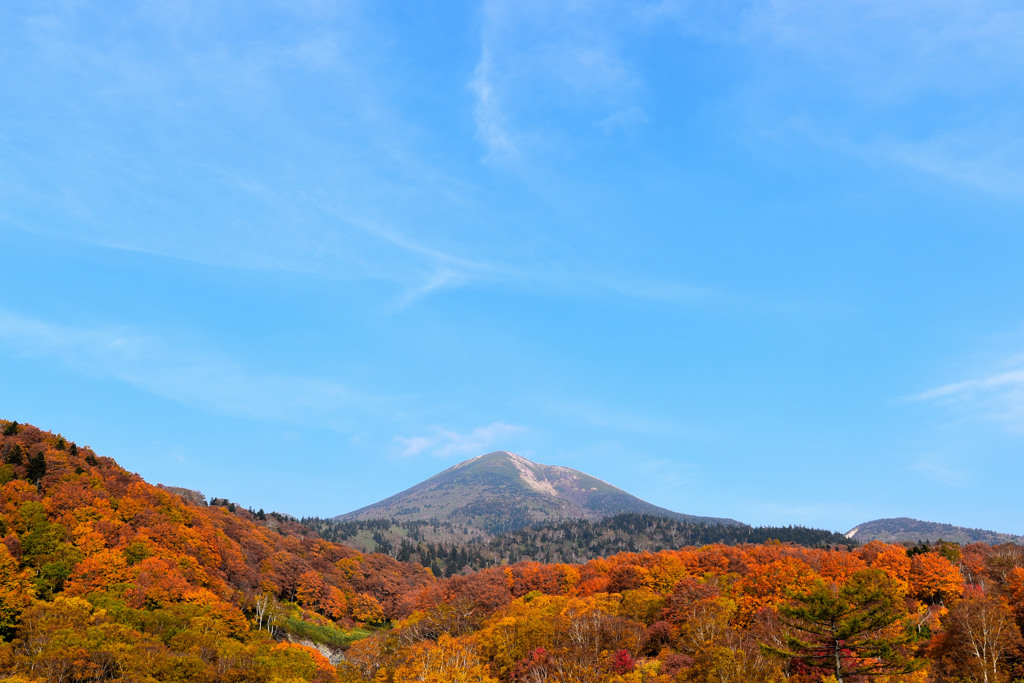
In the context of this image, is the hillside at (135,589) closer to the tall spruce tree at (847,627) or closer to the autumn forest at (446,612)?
the autumn forest at (446,612)

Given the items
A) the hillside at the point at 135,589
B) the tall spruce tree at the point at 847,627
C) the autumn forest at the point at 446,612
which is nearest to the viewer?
the tall spruce tree at the point at 847,627

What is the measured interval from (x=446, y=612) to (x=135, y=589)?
51770 millimetres

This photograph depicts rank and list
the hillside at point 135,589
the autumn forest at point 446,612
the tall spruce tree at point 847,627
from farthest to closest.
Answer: the hillside at point 135,589, the autumn forest at point 446,612, the tall spruce tree at point 847,627

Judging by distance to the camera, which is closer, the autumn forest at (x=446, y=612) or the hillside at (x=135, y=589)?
the autumn forest at (x=446, y=612)

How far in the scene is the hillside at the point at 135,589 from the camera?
76562 mm

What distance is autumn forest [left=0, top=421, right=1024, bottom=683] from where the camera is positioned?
68188 mm

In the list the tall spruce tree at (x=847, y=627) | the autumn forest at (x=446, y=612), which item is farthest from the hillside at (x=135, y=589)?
the tall spruce tree at (x=847, y=627)

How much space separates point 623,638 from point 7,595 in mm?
84732

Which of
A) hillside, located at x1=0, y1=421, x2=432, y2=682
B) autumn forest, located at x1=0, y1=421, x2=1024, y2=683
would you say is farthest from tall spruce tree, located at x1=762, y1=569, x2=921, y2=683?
hillside, located at x1=0, y1=421, x2=432, y2=682

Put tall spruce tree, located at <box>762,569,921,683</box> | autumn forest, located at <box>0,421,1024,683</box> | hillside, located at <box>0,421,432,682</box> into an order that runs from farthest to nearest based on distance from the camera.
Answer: hillside, located at <box>0,421,432,682</box> → autumn forest, located at <box>0,421,1024,683</box> → tall spruce tree, located at <box>762,569,921,683</box>

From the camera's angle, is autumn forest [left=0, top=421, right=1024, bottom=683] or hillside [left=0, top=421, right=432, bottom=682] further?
hillside [left=0, top=421, right=432, bottom=682]

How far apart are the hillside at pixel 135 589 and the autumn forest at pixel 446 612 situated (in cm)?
31

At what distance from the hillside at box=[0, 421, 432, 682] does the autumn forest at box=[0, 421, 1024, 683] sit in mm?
309

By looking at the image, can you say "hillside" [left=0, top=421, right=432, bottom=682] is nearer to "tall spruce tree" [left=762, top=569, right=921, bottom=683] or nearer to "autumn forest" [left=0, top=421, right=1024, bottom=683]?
"autumn forest" [left=0, top=421, right=1024, bottom=683]
